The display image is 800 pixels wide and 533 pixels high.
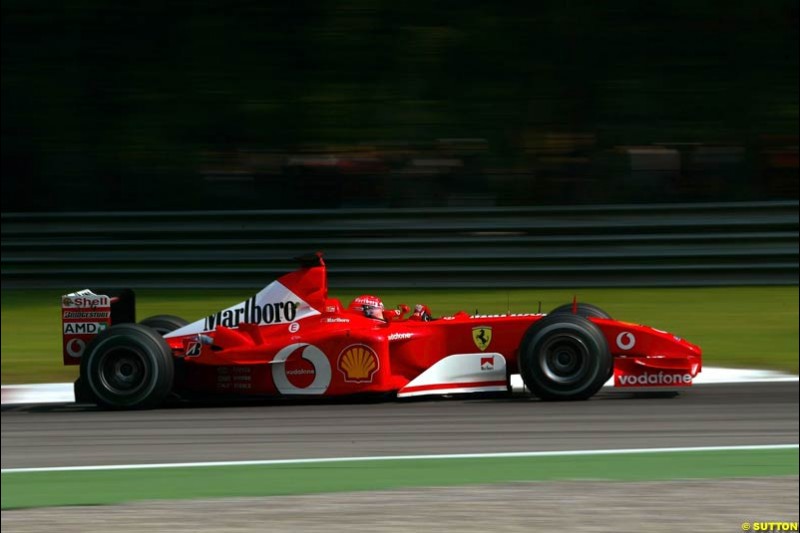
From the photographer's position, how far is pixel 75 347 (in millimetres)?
3160

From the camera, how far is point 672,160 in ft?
8.82

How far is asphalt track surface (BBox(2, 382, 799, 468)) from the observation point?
6.09m

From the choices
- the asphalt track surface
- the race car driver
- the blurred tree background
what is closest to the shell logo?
the asphalt track surface

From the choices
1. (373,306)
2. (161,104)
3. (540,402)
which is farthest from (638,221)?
(540,402)

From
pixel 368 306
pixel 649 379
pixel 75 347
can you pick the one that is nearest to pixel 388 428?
pixel 649 379

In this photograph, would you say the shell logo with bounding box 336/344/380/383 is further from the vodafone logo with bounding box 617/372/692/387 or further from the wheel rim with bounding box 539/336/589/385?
the vodafone logo with bounding box 617/372/692/387

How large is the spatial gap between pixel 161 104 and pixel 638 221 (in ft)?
4.39

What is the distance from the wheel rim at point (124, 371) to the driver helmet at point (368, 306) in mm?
3244

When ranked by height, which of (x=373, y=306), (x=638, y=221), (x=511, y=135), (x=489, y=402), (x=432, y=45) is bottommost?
(x=489, y=402)

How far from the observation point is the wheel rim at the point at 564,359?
660 centimetres

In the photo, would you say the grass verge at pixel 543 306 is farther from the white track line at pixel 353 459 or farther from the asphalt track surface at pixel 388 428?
the asphalt track surface at pixel 388 428

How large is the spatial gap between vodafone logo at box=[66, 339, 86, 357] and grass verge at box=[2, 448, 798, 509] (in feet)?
6.01

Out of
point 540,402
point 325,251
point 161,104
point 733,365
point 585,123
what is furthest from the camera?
point 540,402

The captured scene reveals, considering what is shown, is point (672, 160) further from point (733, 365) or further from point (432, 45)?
point (733, 365)
